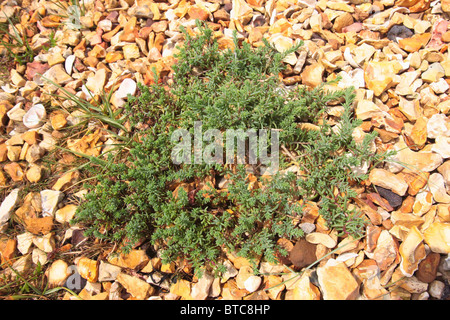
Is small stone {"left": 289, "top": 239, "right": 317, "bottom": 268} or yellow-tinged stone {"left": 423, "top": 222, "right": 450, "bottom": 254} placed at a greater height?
yellow-tinged stone {"left": 423, "top": 222, "right": 450, "bottom": 254}

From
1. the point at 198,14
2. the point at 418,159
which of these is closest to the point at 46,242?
the point at 198,14

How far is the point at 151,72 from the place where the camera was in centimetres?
319

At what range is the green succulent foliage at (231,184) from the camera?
238 centimetres

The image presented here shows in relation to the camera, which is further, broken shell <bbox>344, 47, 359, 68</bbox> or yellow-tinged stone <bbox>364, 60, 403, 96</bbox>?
broken shell <bbox>344, 47, 359, 68</bbox>

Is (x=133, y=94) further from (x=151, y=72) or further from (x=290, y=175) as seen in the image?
(x=290, y=175)

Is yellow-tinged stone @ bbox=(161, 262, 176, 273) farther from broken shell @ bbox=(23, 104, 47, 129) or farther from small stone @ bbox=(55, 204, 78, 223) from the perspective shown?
broken shell @ bbox=(23, 104, 47, 129)

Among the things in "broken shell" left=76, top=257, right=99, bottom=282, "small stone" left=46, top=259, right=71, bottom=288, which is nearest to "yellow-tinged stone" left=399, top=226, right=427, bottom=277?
"broken shell" left=76, top=257, right=99, bottom=282

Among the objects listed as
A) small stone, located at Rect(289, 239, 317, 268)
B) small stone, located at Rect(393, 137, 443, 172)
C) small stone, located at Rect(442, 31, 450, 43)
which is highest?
small stone, located at Rect(442, 31, 450, 43)

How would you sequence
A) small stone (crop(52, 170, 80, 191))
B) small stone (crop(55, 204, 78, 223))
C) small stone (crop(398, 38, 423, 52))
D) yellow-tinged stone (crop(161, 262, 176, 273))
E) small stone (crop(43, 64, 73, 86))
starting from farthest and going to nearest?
1. small stone (crop(43, 64, 73, 86))
2. small stone (crop(398, 38, 423, 52))
3. small stone (crop(52, 170, 80, 191))
4. small stone (crop(55, 204, 78, 223))
5. yellow-tinged stone (crop(161, 262, 176, 273))

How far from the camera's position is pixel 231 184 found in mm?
2477

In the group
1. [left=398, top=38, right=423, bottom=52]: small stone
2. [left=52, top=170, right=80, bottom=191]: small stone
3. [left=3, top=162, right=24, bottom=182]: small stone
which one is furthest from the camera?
[left=398, top=38, right=423, bottom=52]: small stone

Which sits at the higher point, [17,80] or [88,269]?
[17,80]

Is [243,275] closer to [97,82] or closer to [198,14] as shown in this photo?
[97,82]

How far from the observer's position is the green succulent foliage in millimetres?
2377
